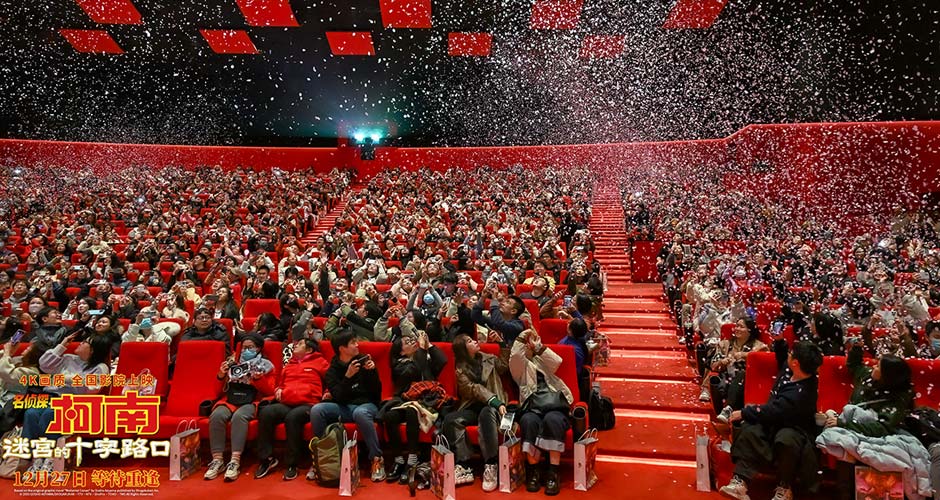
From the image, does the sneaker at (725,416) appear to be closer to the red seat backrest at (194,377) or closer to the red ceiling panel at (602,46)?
the red seat backrest at (194,377)

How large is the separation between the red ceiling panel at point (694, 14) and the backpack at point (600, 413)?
778 centimetres

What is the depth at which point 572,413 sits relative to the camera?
10.7 feet

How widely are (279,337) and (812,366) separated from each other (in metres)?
3.24

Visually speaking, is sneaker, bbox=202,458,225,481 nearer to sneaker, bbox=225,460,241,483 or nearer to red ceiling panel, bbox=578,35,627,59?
sneaker, bbox=225,460,241,483

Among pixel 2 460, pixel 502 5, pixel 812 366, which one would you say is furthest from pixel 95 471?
pixel 502 5

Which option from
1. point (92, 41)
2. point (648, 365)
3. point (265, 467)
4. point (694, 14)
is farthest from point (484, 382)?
point (92, 41)

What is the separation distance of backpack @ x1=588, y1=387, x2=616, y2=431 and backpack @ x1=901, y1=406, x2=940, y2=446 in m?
1.49

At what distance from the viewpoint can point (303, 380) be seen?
11.7 feet

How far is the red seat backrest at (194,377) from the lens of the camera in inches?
143

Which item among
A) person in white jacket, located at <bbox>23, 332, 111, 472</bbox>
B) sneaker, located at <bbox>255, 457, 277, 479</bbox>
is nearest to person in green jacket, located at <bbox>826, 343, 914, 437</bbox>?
sneaker, located at <bbox>255, 457, 277, 479</bbox>

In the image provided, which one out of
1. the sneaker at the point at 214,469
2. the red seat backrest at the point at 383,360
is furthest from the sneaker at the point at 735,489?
the sneaker at the point at 214,469

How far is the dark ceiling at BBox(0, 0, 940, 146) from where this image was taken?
9617 millimetres

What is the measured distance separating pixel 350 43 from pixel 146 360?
927cm

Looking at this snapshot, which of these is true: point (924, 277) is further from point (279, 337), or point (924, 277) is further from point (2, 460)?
point (2, 460)
